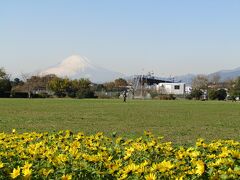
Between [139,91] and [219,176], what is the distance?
4348 inches

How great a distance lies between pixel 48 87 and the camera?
4158 inches

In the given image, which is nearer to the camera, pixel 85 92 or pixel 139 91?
pixel 85 92

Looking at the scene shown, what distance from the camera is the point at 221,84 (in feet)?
416

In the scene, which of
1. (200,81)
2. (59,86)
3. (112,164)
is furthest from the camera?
(200,81)

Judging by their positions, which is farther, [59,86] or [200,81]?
[200,81]

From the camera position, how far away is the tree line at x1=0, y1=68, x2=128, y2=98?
86.7 metres

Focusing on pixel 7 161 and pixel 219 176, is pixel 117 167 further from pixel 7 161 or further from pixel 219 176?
pixel 7 161

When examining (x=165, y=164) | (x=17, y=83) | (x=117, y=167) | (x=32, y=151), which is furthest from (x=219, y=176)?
(x=17, y=83)

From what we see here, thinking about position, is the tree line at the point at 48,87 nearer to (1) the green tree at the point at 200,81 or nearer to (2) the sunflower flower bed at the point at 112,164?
(1) the green tree at the point at 200,81

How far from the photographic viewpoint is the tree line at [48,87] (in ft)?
284

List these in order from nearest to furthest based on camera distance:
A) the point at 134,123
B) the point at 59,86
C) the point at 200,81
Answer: the point at 134,123 < the point at 59,86 < the point at 200,81

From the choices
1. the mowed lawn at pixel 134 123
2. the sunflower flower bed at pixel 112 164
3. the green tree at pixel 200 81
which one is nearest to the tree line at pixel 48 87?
the green tree at pixel 200 81

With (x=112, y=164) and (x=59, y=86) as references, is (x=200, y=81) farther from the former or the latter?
(x=112, y=164)

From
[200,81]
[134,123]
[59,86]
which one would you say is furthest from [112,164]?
[200,81]
